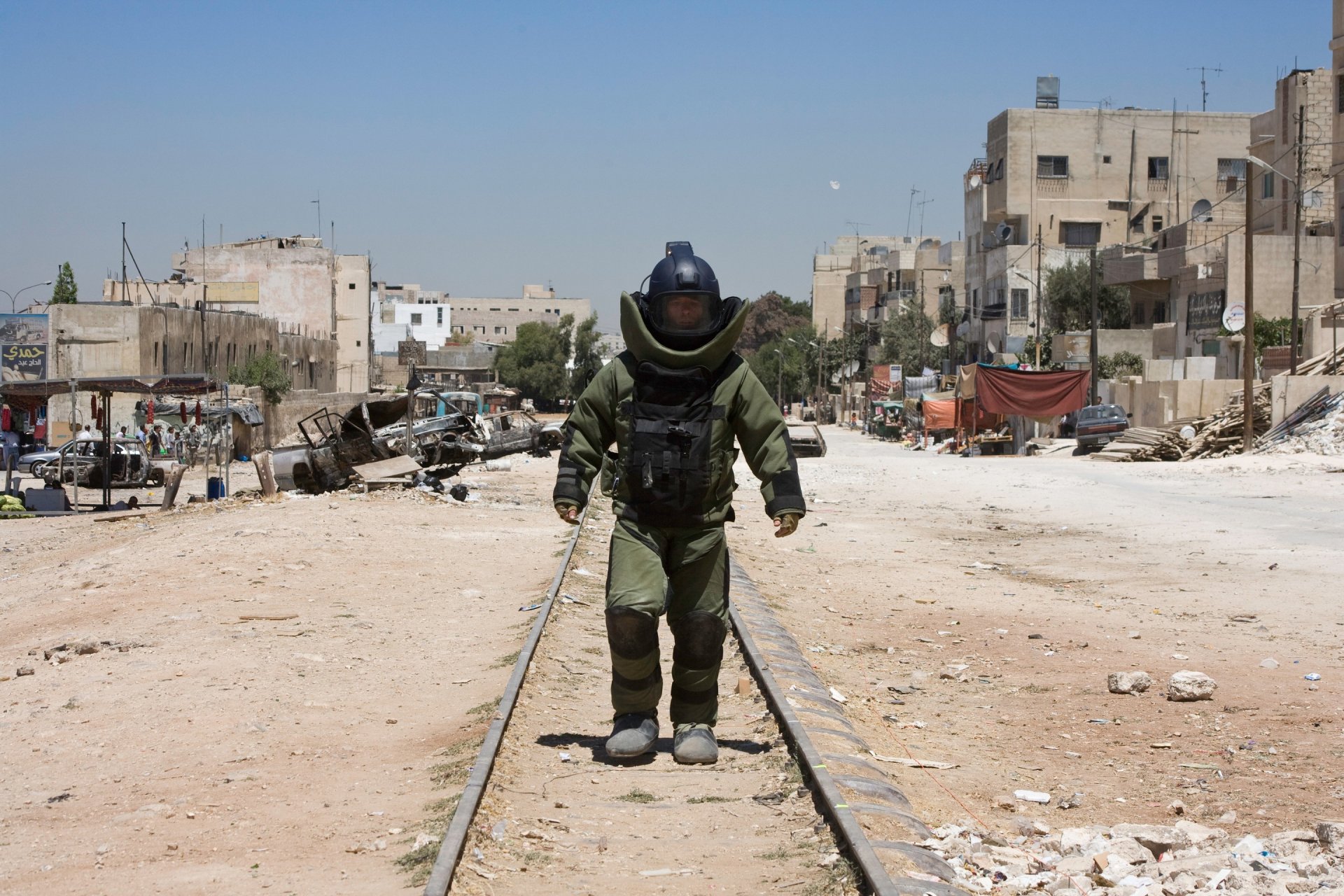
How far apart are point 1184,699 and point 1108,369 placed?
52.2 m

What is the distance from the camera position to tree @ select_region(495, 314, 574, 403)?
119 metres

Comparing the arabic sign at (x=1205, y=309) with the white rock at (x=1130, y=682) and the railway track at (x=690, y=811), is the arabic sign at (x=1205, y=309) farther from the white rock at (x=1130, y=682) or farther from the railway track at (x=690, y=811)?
A: the railway track at (x=690, y=811)

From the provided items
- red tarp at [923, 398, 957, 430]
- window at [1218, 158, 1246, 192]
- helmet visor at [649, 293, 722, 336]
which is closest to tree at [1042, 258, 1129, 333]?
window at [1218, 158, 1246, 192]

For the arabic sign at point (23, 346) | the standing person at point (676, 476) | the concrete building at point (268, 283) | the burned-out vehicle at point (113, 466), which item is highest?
the concrete building at point (268, 283)

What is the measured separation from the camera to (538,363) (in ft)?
392

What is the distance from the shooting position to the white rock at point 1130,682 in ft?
29.0

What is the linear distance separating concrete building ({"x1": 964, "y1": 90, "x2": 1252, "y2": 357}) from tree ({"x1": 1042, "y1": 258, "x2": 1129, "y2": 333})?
210 inches

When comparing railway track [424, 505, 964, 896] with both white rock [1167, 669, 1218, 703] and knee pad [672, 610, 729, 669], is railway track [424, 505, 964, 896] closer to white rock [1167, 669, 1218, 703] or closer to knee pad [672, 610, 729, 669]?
knee pad [672, 610, 729, 669]

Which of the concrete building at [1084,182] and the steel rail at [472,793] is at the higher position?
the concrete building at [1084,182]

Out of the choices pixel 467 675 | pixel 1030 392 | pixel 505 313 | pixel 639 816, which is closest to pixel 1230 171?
pixel 1030 392

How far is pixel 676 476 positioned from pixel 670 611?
697mm

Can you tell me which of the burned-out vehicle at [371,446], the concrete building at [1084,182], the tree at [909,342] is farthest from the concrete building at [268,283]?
the burned-out vehicle at [371,446]

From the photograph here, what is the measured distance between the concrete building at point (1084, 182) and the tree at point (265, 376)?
38.4 m

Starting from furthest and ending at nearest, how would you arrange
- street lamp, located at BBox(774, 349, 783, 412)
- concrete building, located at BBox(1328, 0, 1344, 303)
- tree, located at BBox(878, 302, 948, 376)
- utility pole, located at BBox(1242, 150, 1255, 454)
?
street lamp, located at BBox(774, 349, 783, 412)
tree, located at BBox(878, 302, 948, 376)
concrete building, located at BBox(1328, 0, 1344, 303)
utility pole, located at BBox(1242, 150, 1255, 454)
